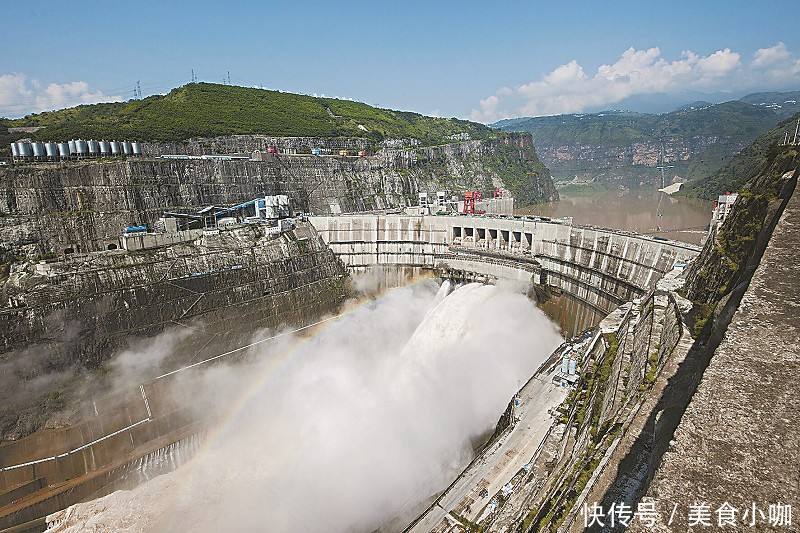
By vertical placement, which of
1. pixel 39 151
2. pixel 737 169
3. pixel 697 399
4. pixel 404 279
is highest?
pixel 39 151

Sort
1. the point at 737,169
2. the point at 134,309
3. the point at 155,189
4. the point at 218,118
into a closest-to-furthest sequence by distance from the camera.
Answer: the point at 134,309 < the point at 155,189 < the point at 218,118 < the point at 737,169

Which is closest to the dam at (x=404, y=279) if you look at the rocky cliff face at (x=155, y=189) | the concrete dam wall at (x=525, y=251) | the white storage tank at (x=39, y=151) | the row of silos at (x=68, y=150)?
the concrete dam wall at (x=525, y=251)

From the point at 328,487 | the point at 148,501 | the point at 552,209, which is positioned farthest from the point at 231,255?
the point at 552,209

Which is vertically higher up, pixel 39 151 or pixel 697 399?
pixel 39 151

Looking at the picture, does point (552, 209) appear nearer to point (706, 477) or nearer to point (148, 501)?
point (148, 501)

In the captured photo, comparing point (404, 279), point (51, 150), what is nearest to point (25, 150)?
point (51, 150)

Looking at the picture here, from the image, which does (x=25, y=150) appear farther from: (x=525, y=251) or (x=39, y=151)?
(x=525, y=251)
